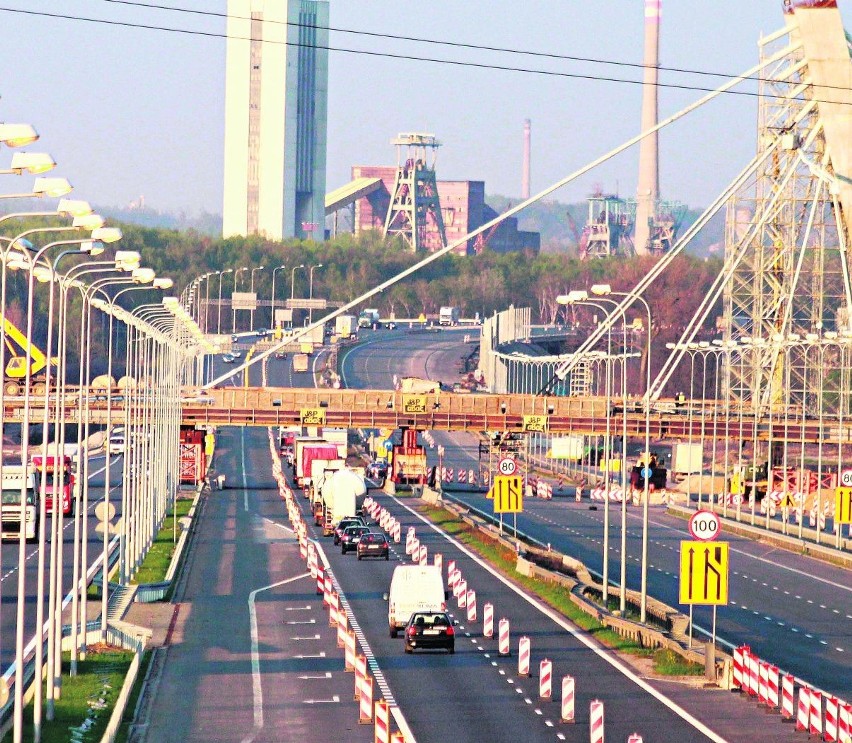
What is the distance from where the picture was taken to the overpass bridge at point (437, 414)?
125 meters

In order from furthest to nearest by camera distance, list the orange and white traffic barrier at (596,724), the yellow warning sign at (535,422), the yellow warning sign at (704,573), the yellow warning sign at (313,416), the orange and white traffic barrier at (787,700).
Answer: the yellow warning sign at (313,416), the yellow warning sign at (535,422), the yellow warning sign at (704,573), the orange and white traffic barrier at (787,700), the orange and white traffic barrier at (596,724)

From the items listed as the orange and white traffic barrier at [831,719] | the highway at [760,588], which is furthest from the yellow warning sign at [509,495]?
the orange and white traffic barrier at [831,719]


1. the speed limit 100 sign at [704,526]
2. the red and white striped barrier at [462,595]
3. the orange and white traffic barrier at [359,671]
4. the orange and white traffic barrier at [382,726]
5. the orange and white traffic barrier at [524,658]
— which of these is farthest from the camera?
the red and white striped barrier at [462,595]

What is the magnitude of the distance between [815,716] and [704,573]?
8.10m

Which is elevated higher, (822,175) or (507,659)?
(822,175)

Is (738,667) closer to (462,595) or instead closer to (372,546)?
(462,595)

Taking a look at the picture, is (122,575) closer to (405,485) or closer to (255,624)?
(255,624)

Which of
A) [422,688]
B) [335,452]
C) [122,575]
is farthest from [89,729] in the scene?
[335,452]

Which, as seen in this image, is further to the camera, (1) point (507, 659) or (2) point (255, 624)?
(2) point (255, 624)

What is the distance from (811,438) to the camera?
125 metres

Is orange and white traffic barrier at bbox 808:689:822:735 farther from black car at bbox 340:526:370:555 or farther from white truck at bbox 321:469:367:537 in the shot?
white truck at bbox 321:469:367:537

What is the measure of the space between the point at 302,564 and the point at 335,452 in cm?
4277

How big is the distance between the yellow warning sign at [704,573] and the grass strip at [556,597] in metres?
1.98

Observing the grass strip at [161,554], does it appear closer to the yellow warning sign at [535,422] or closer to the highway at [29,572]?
the highway at [29,572]
